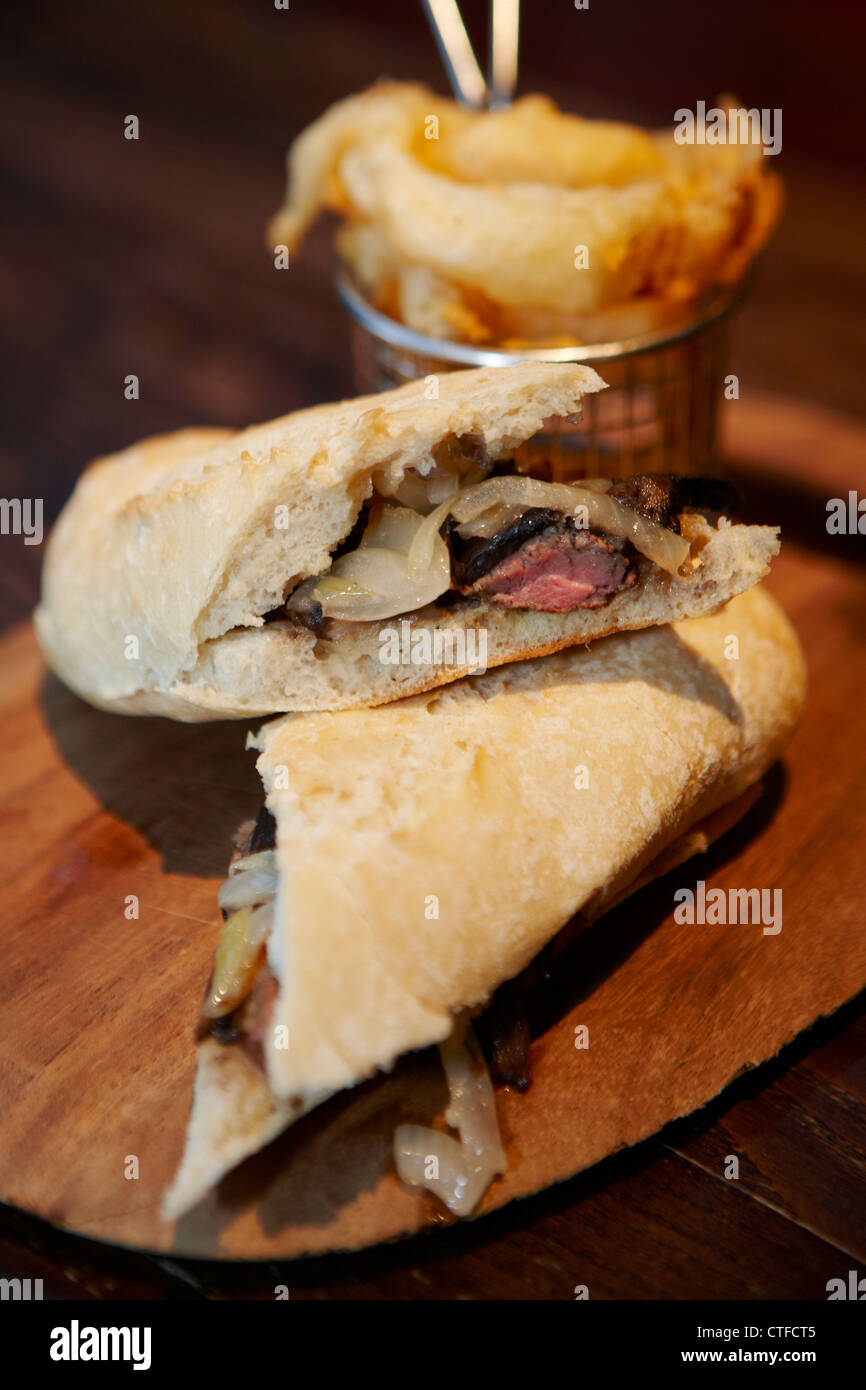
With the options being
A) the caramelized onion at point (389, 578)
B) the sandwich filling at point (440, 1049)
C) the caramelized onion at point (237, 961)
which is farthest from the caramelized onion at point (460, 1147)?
the caramelized onion at point (389, 578)

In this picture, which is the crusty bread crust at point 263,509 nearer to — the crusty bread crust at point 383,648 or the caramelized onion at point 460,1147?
the crusty bread crust at point 383,648

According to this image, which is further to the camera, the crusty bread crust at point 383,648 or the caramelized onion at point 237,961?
the crusty bread crust at point 383,648

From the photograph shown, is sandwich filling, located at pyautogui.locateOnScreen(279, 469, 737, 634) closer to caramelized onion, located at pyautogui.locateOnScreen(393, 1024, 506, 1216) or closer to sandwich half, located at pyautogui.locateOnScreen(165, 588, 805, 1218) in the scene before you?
sandwich half, located at pyautogui.locateOnScreen(165, 588, 805, 1218)

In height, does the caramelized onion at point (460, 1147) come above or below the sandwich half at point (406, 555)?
below

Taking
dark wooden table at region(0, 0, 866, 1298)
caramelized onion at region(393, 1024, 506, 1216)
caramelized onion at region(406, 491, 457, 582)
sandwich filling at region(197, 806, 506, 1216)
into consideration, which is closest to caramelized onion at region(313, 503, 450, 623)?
caramelized onion at region(406, 491, 457, 582)
